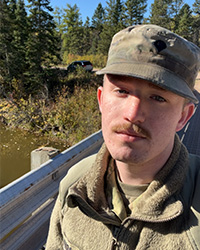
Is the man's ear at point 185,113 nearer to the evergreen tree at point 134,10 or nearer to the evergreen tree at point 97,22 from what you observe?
the evergreen tree at point 134,10

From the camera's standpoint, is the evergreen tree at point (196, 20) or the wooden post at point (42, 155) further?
the evergreen tree at point (196, 20)

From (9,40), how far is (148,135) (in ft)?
59.0

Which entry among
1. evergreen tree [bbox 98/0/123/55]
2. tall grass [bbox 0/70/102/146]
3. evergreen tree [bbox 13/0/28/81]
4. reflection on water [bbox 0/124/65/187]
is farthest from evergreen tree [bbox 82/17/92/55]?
reflection on water [bbox 0/124/65/187]

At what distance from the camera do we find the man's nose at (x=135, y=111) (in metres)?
1.07

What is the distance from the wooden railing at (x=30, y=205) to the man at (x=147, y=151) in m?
0.62

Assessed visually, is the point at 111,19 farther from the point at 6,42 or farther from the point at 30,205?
the point at 30,205

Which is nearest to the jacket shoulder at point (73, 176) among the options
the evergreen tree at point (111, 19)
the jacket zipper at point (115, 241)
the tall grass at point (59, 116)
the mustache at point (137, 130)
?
the jacket zipper at point (115, 241)

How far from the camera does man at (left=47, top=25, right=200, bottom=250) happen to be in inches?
41.5

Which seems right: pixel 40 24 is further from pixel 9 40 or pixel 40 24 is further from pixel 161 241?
pixel 161 241

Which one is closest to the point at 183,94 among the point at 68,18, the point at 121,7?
the point at 121,7

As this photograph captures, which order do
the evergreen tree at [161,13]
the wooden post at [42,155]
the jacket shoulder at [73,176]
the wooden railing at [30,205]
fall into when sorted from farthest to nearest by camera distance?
1. the evergreen tree at [161,13]
2. the wooden post at [42,155]
3. the wooden railing at [30,205]
4. the jacket shoulder at [73,176]

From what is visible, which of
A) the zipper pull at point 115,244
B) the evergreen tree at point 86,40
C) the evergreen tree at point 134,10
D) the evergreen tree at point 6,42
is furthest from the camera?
the evergreen tree at point 86,40

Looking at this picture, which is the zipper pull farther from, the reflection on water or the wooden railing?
the reflection on water

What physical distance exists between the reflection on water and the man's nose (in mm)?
7655
